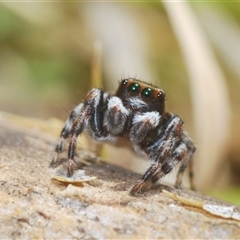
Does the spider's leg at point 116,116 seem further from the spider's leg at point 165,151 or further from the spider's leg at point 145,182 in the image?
the spider's leg at point 145,182

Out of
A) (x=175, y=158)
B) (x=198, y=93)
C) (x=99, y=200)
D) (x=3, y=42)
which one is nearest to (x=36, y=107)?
(x=3, y=42)

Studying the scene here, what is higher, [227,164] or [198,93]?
[198,93]

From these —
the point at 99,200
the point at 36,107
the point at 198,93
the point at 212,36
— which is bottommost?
the point at 36,107

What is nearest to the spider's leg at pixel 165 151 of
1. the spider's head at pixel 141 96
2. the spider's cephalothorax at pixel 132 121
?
the spider's cephalothorax at pixel 132 121

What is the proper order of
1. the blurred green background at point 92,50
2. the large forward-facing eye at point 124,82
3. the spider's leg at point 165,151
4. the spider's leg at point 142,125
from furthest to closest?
the blurred green background at point 92,50 → the large forward-facing eye at point 124,82 → the spider's leg at point 142,125 → the spider's leg at point 165,151

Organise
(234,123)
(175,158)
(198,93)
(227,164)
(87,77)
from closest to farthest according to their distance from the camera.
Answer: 1. (175,158)
2. (198,93)
3. (227,164)
4. (234,123)
5. (87,77)

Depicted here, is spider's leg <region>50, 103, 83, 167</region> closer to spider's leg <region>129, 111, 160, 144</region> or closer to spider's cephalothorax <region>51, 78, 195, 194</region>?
spider's cephalothorax <region>51, 78, 195, 194</region>

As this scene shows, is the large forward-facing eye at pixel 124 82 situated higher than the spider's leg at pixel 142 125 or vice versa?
the large forward-facing eye at pixel 124 82

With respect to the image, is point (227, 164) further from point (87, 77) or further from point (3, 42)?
point (3, 42)
